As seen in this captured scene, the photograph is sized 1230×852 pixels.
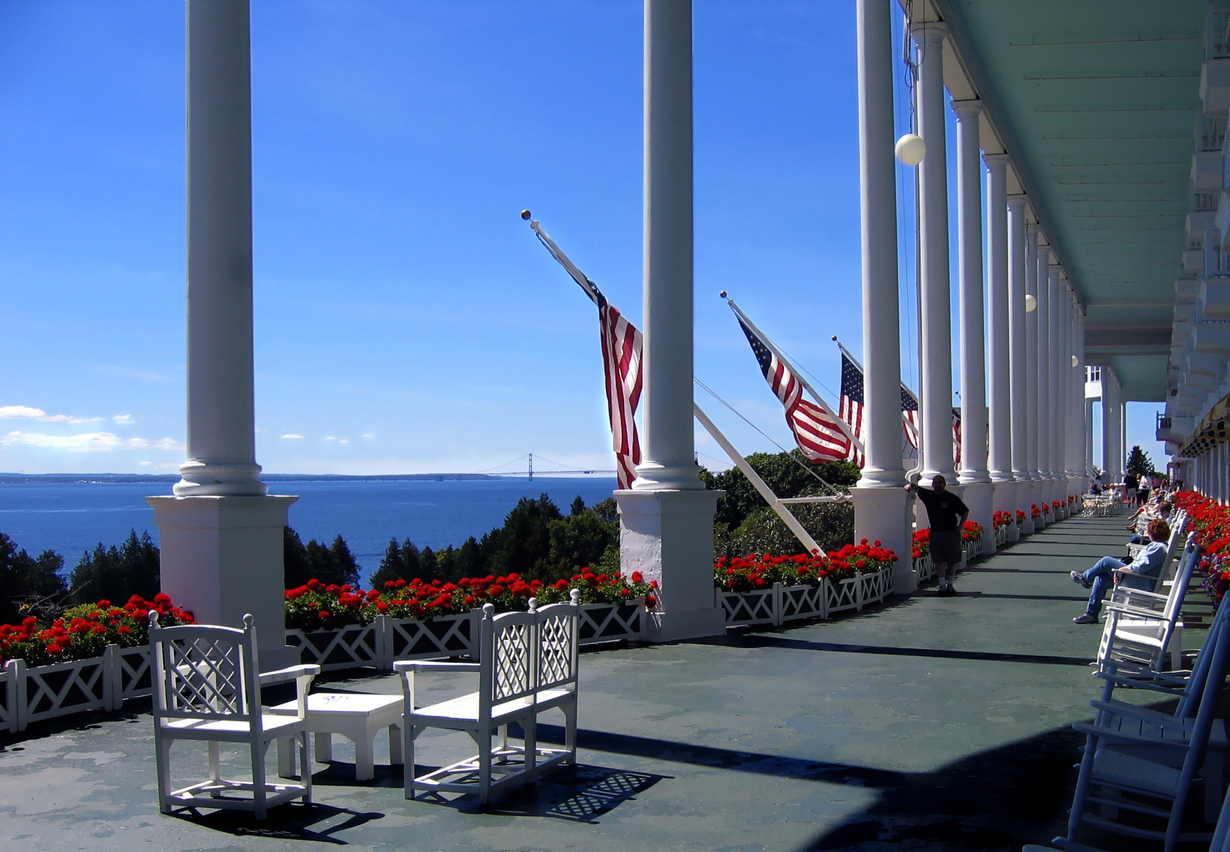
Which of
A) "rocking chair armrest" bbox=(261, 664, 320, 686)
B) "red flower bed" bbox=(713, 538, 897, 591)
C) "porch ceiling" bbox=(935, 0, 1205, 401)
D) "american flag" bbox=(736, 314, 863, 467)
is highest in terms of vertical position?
"porch ceiling" bbox=(935, 0, 1205, 401)

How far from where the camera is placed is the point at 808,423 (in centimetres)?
2483

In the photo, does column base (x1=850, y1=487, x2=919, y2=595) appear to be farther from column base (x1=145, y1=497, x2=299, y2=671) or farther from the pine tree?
the pine tree

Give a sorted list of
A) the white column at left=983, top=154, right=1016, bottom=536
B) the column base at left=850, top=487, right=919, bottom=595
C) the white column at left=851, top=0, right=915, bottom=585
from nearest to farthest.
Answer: the column base at left=850, top=487, right=919, bottom=595 < the white column at left=851, top=0, right=915, bottom=585 < the white column at left=983, top=154, right=1016, bottom=536

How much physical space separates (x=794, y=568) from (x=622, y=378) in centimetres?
343

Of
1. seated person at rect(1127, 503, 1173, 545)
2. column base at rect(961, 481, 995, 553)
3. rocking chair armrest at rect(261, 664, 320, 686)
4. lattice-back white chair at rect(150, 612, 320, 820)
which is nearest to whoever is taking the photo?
lattice-back white chair at rect(150, 612, 320, 820)

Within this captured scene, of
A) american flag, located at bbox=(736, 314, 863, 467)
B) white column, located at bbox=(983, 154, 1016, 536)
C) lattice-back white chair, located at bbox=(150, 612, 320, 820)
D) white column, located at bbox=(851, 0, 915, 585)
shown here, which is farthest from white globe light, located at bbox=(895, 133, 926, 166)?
white column, located at bbox=(983, 154, 1016, 536)

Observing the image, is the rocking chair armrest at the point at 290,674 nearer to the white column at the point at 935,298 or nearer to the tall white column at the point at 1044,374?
the white column at the point at 935,298

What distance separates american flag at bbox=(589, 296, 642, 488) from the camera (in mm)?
14898

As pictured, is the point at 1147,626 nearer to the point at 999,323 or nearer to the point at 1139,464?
the point at 999,323

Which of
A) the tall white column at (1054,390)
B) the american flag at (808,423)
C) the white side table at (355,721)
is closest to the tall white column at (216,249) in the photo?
the white side table at (355,721)

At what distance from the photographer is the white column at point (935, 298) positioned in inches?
871

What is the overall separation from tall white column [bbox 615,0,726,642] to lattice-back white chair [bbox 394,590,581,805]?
5158 mm

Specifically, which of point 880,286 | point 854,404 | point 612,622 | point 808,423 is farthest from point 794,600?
point 854,404

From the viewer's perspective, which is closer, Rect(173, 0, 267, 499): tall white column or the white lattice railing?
Rect(173, 0, 267, 499): tall white column
